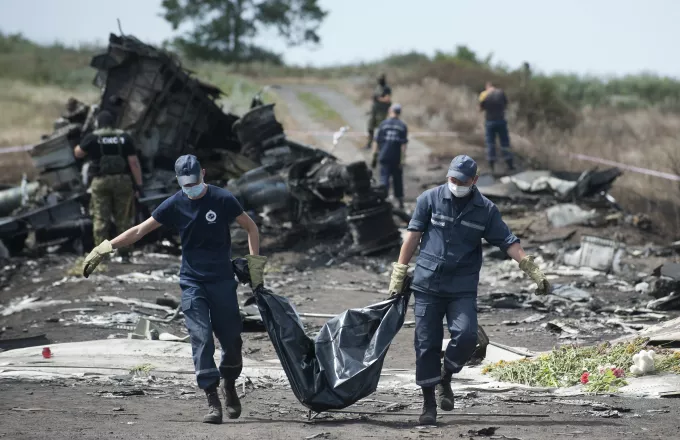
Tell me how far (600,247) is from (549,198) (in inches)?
164

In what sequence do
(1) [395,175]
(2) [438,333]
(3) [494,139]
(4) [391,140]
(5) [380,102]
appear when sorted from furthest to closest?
(5) [380,102] < (3) [494,139] < (1) [395,175] < (4) [391,140] < (2) [438,333]

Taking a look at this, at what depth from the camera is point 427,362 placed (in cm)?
649

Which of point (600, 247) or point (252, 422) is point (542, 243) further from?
point (252, 422)

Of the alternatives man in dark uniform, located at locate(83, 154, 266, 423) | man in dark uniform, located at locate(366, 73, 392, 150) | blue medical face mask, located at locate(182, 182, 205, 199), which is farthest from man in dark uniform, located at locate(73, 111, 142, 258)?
man in dark uniform, located at locate(366, 73, 392, 150)

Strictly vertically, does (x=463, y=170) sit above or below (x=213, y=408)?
above

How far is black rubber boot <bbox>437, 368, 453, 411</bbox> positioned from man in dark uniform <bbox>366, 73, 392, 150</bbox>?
16.9m

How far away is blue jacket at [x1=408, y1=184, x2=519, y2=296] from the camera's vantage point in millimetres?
6449

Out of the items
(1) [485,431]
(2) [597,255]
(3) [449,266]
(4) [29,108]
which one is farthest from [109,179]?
(4) [29,108]

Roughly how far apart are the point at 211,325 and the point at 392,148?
36.2 ft

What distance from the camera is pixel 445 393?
6.63m

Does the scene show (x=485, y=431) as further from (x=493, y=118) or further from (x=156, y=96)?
(x=493, y=118)

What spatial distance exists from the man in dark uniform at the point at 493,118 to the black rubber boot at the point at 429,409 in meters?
Result: 14.7

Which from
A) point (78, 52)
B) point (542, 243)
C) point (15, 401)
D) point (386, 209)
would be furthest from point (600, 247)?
point (78, 52)

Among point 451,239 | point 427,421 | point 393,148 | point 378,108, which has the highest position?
point 378,108
